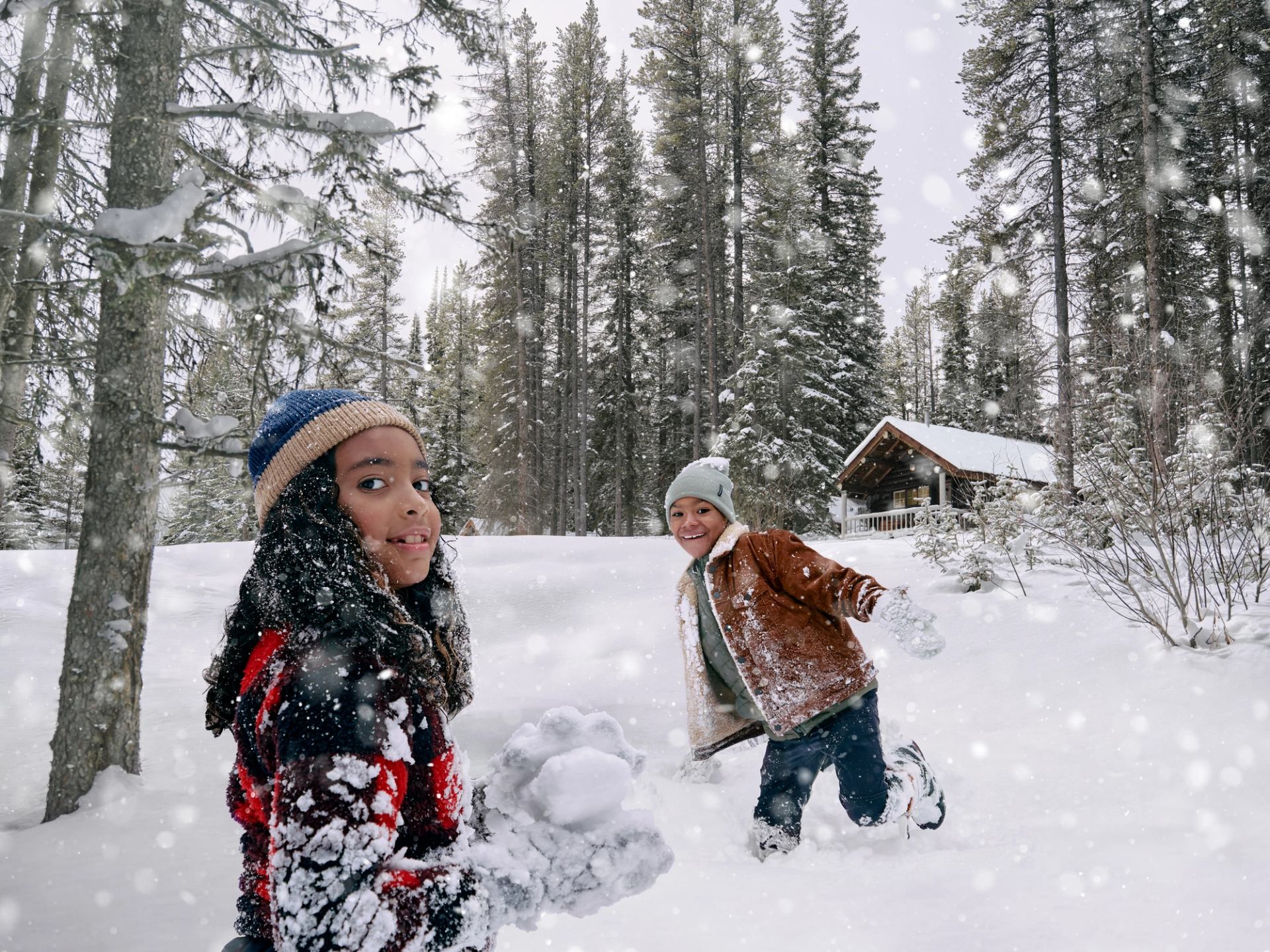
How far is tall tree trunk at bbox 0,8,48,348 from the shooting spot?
5.36 meters

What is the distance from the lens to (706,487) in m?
3.91

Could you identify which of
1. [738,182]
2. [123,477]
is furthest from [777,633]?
[738,182]

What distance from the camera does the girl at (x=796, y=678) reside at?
3383 millimetres

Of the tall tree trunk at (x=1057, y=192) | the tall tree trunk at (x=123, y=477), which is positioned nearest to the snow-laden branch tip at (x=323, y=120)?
the tall tree trunk at (x=123, y=477)

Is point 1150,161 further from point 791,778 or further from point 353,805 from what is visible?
point 353,805

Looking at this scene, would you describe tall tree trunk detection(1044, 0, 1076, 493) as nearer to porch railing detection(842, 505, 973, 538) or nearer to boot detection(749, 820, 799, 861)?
porch railing detection(842, 505, 973, 538)

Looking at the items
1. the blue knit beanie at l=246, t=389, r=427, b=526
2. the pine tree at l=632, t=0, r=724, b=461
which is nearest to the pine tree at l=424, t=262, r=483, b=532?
the pine tree at l=632, t=0, r=724, b=461

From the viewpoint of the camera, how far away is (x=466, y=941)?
3.44 ft

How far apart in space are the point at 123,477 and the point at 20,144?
4381 millimetres

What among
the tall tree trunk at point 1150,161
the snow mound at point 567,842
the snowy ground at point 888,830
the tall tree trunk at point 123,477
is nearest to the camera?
the snow mound at point 567,842

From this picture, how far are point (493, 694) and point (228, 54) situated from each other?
538 centimetres

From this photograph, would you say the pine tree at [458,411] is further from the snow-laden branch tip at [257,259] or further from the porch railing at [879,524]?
the snow-laden branch tip at [257,259]

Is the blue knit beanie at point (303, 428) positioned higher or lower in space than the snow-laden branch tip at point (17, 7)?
lower

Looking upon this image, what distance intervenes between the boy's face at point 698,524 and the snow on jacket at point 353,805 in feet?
8.87
